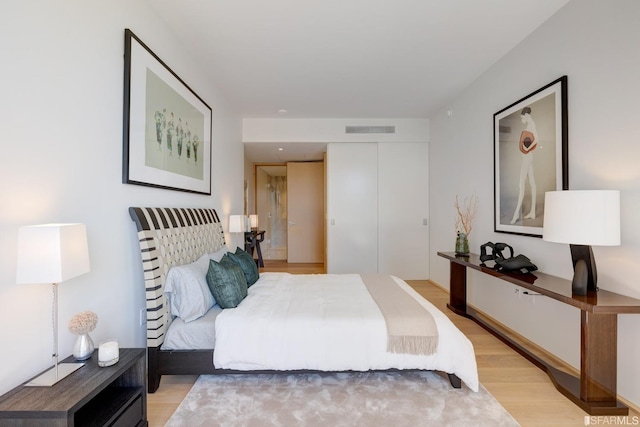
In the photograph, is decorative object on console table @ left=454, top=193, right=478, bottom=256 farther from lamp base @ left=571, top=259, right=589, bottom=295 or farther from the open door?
the open door

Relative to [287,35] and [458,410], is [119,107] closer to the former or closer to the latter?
[287,35]

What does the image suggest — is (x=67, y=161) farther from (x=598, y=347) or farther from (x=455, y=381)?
(x=598, y=347)

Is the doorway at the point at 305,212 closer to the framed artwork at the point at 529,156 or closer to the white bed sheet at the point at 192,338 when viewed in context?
the framed artwork at the point at 529,156

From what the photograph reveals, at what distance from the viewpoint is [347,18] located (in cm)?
243

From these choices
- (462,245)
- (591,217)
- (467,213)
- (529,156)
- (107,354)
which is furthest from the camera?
(467,213)

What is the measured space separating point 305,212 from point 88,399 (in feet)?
18.6

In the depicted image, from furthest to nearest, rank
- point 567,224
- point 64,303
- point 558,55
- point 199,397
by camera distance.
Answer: point 558,55
point 199,397
point 567,224
point 64,303

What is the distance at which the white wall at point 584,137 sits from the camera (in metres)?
1.87

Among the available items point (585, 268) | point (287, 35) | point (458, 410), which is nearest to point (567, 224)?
point (585, 268)

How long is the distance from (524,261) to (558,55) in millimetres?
1725

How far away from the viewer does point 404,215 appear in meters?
5.30

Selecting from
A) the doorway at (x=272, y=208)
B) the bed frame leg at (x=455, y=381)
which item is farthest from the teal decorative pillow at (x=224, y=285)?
the doorway at (x=272, y=208)

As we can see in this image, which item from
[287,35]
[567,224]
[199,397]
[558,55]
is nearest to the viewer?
[567,224]

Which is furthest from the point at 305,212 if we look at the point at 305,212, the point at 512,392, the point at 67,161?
the point at 67,161
